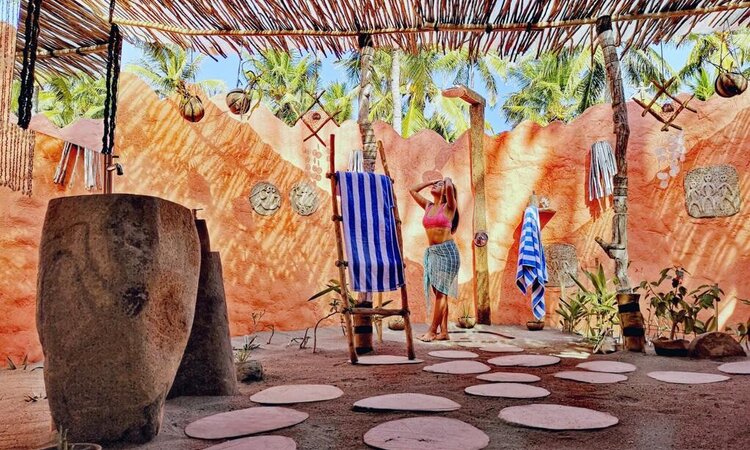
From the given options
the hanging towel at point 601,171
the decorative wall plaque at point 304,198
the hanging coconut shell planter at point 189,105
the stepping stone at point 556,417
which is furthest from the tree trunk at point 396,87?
the stepping stone at point 556,417

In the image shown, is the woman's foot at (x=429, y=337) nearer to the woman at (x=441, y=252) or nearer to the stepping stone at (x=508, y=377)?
Answer: the woman at (x=441, y=252)

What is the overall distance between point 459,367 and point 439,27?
3119 millimetres

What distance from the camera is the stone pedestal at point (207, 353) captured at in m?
2.46

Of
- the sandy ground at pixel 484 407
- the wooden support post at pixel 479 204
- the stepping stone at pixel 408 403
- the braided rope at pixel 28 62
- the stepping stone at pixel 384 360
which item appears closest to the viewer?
the sandy ground at pixel 484 407

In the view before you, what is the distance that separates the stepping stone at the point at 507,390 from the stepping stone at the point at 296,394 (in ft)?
2.43

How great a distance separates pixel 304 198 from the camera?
275 inches

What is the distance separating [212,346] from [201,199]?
170 inches

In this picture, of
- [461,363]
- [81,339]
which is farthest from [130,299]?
[461,363]

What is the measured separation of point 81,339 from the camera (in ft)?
5.39

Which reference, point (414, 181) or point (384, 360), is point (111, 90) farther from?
point (414, 181)

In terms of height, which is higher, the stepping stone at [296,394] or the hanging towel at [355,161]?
the hanging towel at [355,161]

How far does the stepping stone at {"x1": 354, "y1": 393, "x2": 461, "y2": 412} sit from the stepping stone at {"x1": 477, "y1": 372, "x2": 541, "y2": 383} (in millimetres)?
617

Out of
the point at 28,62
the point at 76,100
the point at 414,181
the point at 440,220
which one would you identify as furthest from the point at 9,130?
the point at 76,100

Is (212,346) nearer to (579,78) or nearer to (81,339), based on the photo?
(81,339)
